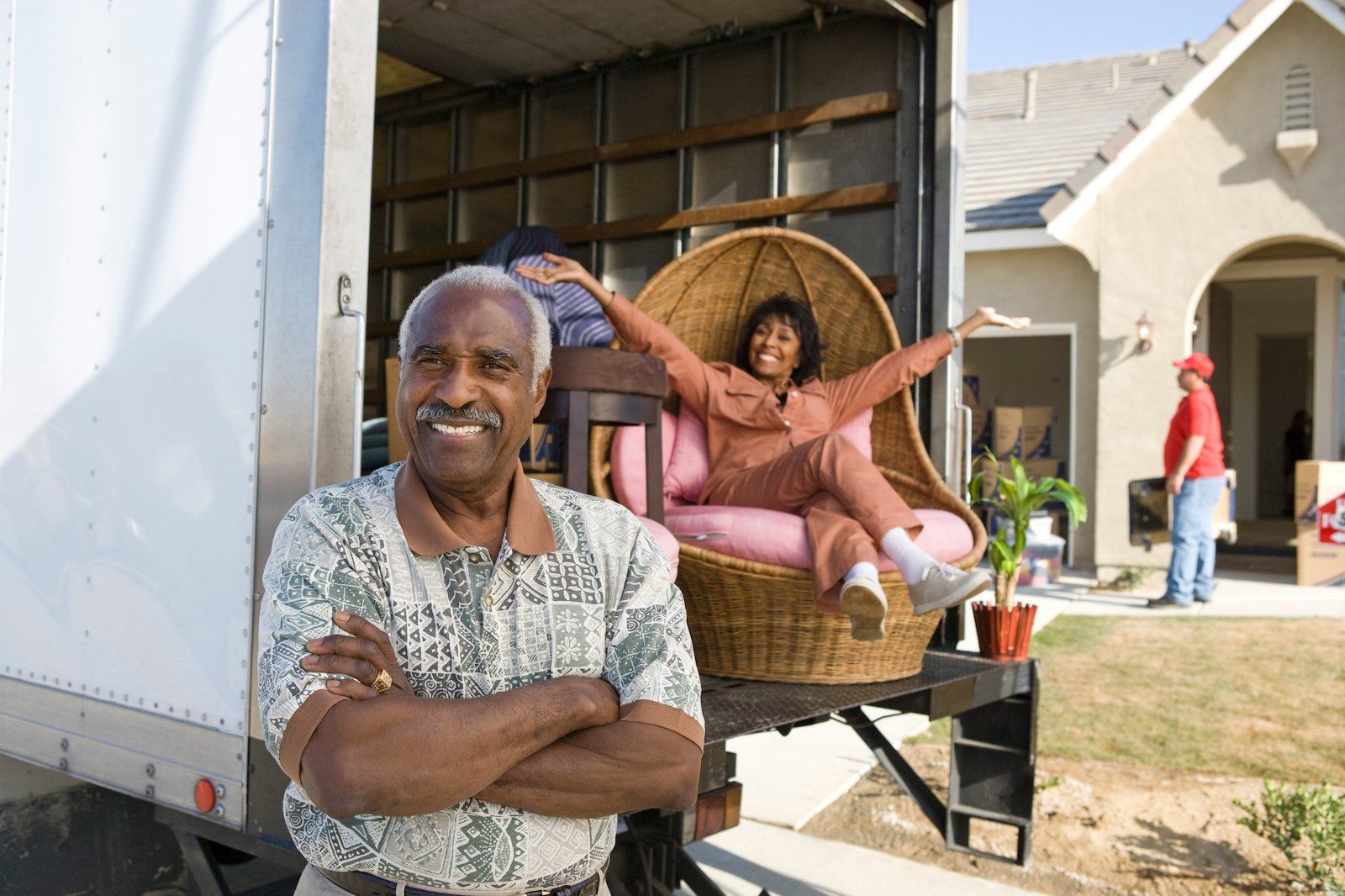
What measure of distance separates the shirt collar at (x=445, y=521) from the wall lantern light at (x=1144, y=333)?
9717mm

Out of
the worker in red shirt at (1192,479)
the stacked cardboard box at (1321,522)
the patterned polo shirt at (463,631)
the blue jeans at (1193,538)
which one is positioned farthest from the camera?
the stacked cardboard box at (1321,522)

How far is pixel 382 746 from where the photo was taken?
1.48m

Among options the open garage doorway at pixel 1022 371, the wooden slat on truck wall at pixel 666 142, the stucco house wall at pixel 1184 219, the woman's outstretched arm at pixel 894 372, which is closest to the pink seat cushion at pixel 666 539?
the woman's outstretched arm at pixel 894 372

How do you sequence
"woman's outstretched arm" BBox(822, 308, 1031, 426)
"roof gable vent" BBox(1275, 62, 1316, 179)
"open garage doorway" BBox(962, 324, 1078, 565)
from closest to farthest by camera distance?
"woman's outstretched arm" BBox(822, 308, 1031, 426) < "roof gable vent" BBox(1275, 62, 1316, 179) < "open garage doorway" BBox(962, 324, 1078, 565)

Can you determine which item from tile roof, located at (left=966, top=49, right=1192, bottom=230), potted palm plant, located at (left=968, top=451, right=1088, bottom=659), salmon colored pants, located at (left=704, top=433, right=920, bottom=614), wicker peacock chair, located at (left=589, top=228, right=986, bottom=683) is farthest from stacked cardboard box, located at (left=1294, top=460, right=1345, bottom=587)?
salmon colored pants, located at (left=704, top=433, right=920, bottom=614)

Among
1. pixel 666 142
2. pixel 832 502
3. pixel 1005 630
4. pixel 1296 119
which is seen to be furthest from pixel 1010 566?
pixel 1296 119

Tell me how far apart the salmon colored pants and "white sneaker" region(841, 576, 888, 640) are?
0.10m

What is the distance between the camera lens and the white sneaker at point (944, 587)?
3076mm

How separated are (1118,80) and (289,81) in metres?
14.4

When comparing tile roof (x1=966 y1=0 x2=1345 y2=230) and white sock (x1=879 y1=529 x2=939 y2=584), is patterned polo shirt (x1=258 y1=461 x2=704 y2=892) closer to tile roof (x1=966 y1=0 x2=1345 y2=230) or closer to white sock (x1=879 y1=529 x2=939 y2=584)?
white sock (x1=879 y1=529 x2=939 y2=584)

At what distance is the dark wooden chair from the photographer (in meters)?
3.11

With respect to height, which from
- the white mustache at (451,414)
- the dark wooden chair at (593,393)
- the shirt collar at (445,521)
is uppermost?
the dark wooden chair at (593,393)

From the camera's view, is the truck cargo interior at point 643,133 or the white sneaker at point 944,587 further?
the truck cargo interior at point 643,133

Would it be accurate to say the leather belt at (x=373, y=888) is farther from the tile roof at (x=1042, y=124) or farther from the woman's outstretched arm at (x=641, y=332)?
the tile roof at (x=1042, y=124)
